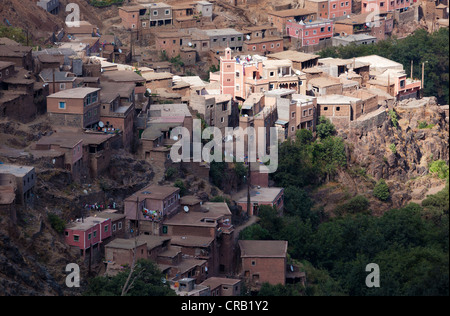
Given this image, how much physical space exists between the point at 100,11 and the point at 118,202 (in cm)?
3158

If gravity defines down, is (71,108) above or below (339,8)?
below

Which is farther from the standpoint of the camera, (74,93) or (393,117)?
(393,117)

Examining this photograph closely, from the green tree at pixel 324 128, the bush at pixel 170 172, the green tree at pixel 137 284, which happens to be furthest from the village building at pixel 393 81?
the green tree at pixel 137 284

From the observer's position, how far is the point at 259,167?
5378cm

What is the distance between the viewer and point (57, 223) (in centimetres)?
4259

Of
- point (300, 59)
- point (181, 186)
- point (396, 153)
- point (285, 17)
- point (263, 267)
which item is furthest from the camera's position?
point (285, 17)

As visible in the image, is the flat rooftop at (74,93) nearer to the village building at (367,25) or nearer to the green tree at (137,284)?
the green tree at (137,284)

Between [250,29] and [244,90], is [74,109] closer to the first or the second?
[244,90]

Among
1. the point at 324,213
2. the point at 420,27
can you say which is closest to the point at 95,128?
the point at 324,213

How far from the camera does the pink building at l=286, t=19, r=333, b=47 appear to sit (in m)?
74.6

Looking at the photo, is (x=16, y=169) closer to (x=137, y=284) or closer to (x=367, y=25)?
(x=137, y=284)

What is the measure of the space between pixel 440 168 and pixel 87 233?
78.4 feet

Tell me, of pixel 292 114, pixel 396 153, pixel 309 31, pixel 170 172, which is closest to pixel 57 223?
pixel 170 172

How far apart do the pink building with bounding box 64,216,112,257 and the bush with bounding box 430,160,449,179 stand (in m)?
22.1
